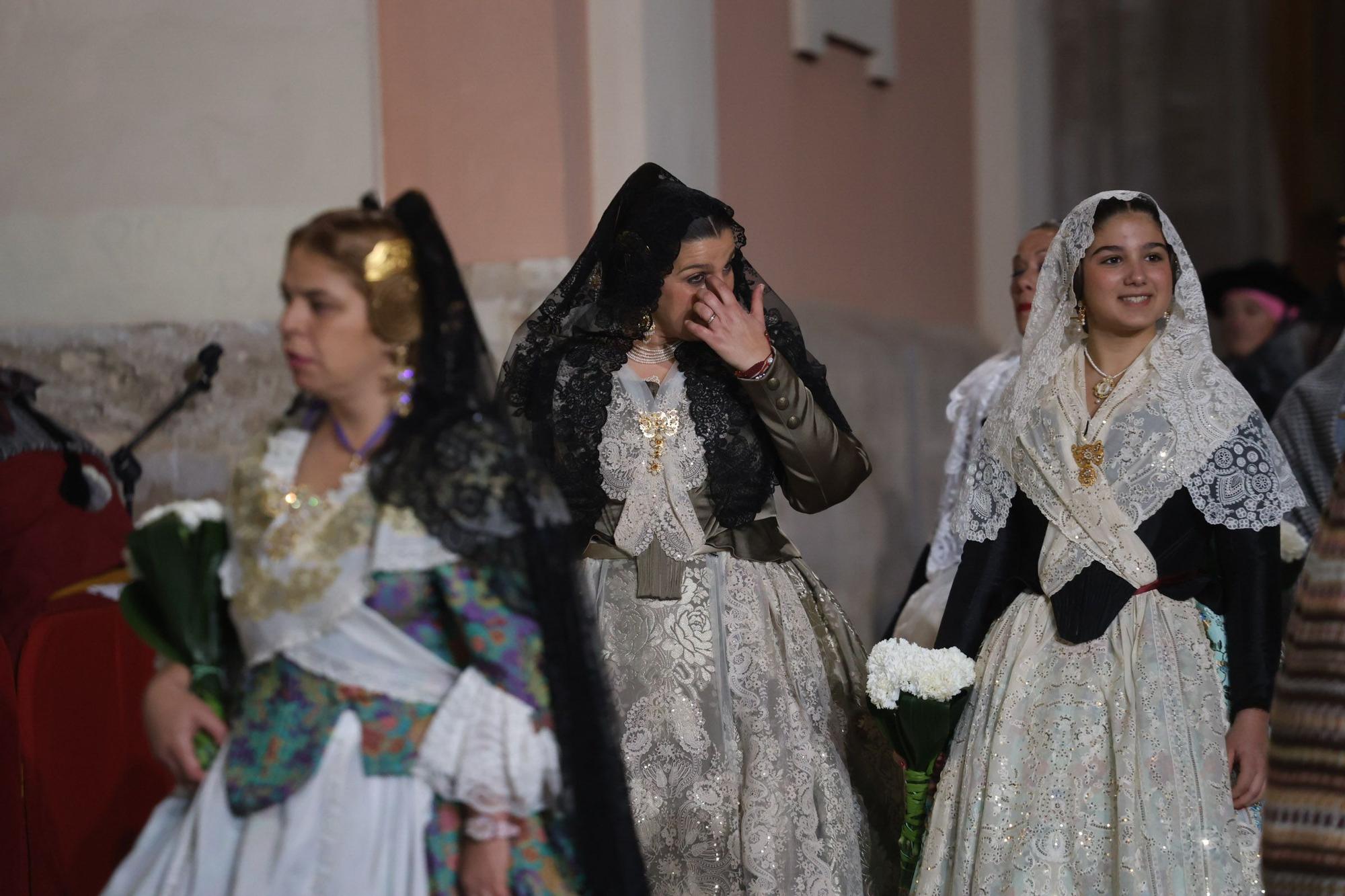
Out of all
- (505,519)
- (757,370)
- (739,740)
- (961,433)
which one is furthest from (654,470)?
(961,433)

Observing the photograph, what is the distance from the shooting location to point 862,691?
150 inches

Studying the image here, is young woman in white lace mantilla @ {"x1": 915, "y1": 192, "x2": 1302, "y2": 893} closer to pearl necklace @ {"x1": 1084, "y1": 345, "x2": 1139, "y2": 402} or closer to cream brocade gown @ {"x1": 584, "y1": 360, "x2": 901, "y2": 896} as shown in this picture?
pearl necklace @ {"x1": 1084, "y1": 345, "x2": 1139, "y2": 402}

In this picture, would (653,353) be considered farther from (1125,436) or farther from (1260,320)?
(1260,320)

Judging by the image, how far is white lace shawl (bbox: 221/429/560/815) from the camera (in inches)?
96.7

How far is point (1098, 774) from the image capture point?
3.37 m

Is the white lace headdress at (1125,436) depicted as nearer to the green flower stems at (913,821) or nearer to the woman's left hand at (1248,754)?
the woman's left hand at (1248,754)

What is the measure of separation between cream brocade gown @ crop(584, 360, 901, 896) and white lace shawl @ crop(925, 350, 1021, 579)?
953 millimetres

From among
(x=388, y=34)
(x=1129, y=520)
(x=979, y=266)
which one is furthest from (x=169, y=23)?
(x=979, y=266)

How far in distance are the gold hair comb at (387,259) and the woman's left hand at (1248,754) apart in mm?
Result: 2006

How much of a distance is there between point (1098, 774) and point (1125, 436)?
75 centimetres

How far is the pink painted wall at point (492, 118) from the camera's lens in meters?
5.33

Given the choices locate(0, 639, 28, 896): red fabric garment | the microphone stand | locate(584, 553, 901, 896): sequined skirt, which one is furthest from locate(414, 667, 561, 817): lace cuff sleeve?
the microphone stand

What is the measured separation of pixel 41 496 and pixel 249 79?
1708 mm

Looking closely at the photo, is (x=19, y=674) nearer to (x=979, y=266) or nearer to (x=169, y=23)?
(x=169, y=23)
